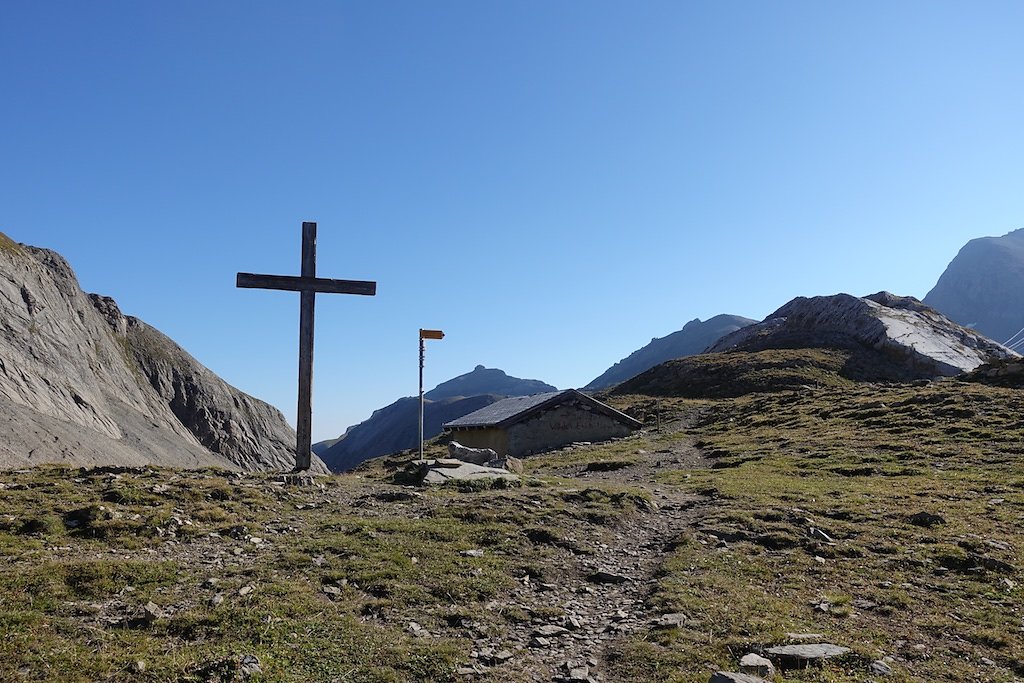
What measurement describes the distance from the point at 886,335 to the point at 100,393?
3792 inches

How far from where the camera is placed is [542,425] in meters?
43.3

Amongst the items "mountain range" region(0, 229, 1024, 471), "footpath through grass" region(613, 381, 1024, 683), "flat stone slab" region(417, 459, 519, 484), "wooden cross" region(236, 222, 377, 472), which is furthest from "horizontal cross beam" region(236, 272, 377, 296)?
"mountain range" region(0, 229, 1024, 471)

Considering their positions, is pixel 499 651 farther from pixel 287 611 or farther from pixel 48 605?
pixel 48 605

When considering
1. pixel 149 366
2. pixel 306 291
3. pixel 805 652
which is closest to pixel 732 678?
pixel 805 652

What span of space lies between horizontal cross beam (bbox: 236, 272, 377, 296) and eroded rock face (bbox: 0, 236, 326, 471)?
2409cm

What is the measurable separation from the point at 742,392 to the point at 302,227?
6329 centimetres

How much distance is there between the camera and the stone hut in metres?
42.3

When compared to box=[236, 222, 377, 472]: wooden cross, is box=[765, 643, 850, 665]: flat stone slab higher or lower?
lower

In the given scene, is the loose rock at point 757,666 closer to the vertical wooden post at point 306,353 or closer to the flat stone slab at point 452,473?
the flat stone slab at point 452,473

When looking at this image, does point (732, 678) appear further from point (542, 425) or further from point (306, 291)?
point (542, 425)

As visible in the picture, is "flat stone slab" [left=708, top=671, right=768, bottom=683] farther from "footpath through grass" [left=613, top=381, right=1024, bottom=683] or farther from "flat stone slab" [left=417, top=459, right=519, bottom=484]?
"flat stone slab" [left=417, top=459, right=519, bottom=484]

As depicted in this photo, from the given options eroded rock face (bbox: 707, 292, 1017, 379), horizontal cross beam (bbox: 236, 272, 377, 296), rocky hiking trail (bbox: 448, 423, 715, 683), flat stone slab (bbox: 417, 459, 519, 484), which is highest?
eroded rock face (bbox: 707, 292, 1017, 379)

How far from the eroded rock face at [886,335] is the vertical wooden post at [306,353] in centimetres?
7594

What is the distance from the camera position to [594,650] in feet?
25.0
